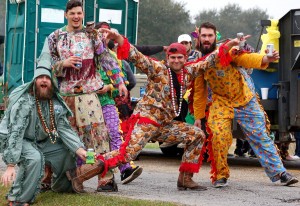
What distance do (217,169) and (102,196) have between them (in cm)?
182

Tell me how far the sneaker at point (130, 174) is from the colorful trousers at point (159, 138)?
49 centimetres

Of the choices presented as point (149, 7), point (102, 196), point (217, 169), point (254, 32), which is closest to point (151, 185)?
point (217, 169)

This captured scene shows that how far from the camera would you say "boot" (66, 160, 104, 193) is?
349 inches

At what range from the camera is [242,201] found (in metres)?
8.83

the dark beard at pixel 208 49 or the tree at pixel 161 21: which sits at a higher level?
the tree at pixel 161 21

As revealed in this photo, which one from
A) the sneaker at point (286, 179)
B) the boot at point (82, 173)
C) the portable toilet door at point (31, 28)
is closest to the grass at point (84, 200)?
the boot at point (82, 173)

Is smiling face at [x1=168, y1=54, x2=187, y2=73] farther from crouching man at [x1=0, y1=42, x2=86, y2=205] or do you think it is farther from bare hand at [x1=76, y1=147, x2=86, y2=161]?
bare hand at [x1=76, y1=147, x2=86, y2=161]

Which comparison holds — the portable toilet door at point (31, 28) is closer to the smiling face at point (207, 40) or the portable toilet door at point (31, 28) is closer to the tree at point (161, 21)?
the smiling face at point (207, 40)

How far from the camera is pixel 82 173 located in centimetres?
888

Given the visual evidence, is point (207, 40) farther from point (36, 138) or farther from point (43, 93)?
point (36, 138)

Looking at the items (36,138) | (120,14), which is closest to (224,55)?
(36,138)

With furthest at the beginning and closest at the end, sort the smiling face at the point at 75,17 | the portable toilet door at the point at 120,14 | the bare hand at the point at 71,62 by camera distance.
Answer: the portable toilet door at the point at 120,14 < the smiling face at the point at 75,17 < the bare hand at the point at 71,62

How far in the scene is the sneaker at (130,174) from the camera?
9875mm

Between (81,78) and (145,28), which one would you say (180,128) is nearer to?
(81,78)
